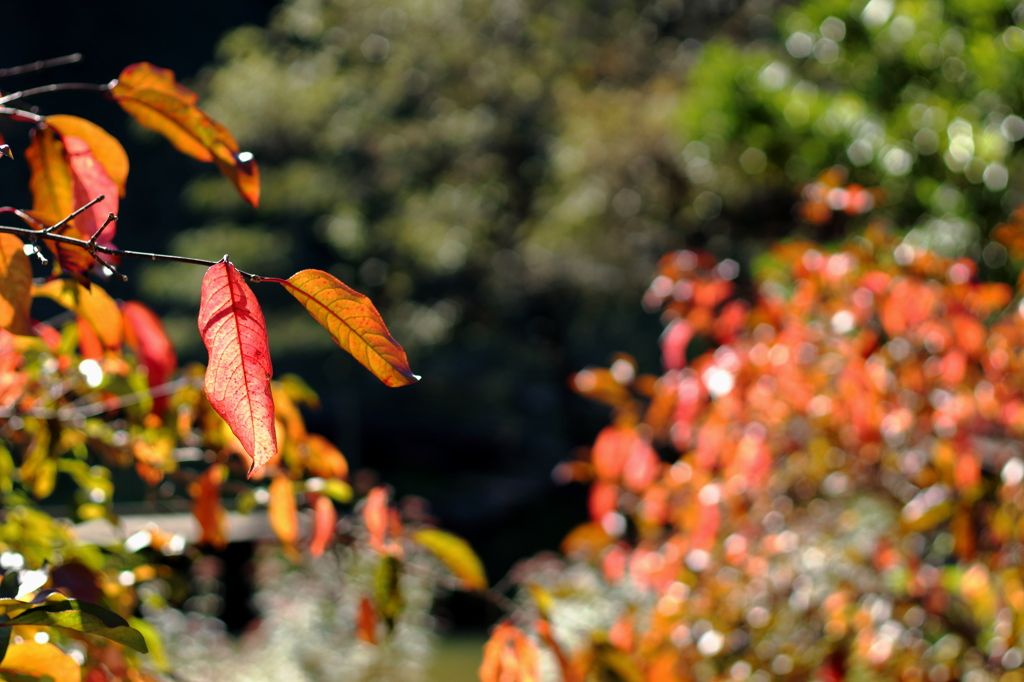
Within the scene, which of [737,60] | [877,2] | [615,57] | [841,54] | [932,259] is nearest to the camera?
[932,259]

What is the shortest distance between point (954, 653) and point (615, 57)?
27.3 ft

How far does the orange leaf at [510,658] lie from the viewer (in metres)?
0.71

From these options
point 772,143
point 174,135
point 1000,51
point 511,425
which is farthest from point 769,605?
point 511,425

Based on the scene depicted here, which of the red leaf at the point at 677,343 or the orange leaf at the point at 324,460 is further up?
the orange leaf at the point at 324,460

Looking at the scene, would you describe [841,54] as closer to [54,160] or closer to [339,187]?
[54,160]

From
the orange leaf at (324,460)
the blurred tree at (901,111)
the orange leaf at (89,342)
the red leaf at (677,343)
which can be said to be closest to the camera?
the orange leaf at (89,342)

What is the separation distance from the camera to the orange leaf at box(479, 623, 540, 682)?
71 centimetres

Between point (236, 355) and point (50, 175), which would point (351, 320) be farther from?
point (50, 175)

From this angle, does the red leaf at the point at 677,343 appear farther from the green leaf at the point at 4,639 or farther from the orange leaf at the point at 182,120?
the green leaf at the point at 4,639

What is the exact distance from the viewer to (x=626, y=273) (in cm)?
973

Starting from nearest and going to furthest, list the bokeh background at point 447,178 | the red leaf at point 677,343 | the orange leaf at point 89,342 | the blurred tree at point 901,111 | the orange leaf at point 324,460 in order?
the orange leaf at point 89,342
the orange leaf at point 324,460
the red leaf at point 677,343
the blurred tree at point 901,111
the bokeh background at point 447,178

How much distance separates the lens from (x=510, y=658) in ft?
2.39

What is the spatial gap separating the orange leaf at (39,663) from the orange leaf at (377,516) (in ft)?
1.15

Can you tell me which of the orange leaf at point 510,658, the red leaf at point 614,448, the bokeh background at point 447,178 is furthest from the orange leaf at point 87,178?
the bokeh background at point 447,178
